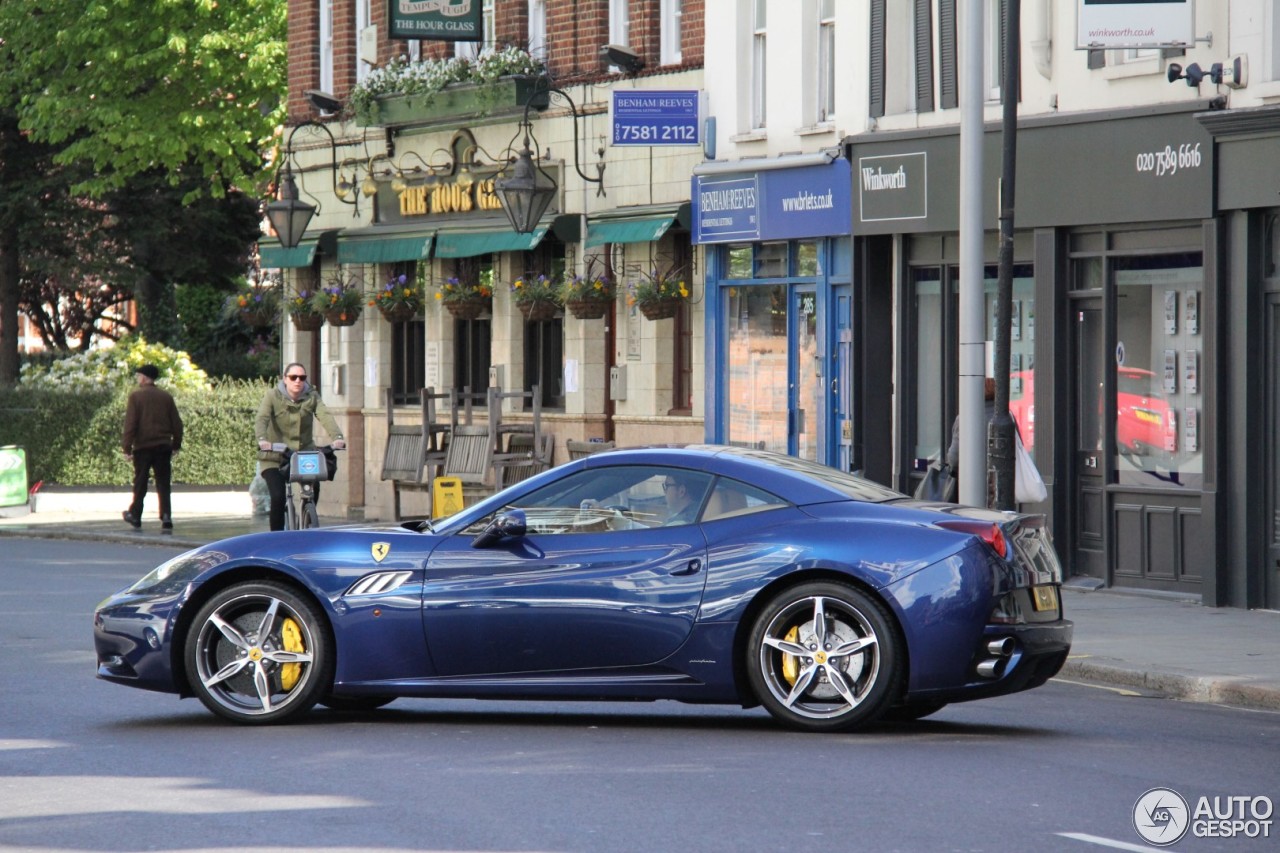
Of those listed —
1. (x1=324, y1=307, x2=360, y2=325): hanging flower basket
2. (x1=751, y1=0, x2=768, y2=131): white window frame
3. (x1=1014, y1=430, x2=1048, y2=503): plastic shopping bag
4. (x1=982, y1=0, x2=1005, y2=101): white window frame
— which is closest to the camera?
(x1=1014, y1=430, x2=1048, y2=503): plastic shopping bag

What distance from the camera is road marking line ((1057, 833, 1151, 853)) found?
7.00 m

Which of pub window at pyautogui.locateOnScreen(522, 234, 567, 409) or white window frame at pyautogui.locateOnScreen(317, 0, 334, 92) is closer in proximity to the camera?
pub window at pyautogui.locateOnScreen(522, 234, 567, 409)

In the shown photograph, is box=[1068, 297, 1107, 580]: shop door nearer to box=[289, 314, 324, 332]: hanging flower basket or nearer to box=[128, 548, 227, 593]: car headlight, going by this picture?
box=[128, 548, 227, 593]: car headlight

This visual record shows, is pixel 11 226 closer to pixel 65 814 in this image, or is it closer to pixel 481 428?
pixel 481 428

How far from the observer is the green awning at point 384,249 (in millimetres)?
26250

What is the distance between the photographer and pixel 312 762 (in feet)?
28.7

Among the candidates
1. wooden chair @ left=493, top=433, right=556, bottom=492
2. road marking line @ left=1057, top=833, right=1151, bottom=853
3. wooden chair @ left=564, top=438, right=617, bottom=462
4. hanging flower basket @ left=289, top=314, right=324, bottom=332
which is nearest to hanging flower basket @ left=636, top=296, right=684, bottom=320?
wooden chair @ left=564, top=438, right=617, bottom=462

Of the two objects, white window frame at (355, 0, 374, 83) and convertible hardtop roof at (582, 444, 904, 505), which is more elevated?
white window frame at (355, 0, 374, 83)

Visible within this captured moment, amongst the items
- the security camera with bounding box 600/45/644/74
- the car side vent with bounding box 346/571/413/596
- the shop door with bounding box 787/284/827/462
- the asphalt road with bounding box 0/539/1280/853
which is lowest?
the asphalt road with bounding box 0/539/1280/853

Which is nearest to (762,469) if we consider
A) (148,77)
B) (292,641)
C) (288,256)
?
(292,641)

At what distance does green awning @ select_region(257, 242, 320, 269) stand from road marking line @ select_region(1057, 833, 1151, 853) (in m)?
22.5

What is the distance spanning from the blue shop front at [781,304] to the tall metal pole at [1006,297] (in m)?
4.93

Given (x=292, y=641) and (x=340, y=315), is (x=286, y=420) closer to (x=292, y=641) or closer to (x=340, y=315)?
(x=340, y=315)

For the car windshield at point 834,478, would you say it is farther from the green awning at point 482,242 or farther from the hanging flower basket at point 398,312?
the hanging flower basket at point 398,312
